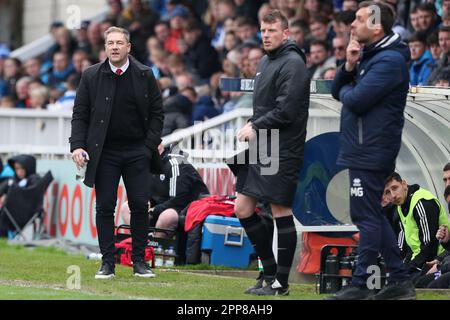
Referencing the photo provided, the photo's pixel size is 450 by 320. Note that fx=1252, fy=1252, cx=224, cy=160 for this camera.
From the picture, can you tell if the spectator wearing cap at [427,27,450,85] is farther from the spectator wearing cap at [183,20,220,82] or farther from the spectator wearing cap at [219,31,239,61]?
the spectator wearing cap at [183,20,220,82]

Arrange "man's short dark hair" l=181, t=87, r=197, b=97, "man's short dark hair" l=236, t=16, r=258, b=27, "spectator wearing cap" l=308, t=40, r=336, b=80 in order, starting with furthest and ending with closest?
"man's short dark hair" l=236, t=16, r=258, b=27 < "man's short dark hair" l=181, t=87, r=197, b=97 < "spectator wearing cap" l=308, t=40, r=336, b=80

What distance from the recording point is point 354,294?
916 cm

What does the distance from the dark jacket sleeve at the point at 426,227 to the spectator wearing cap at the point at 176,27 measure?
10.6 meters

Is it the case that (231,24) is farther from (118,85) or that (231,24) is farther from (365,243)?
(365,243)

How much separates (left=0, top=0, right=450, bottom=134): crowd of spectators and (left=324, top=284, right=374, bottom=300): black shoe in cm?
531

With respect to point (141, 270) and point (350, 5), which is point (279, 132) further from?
point (350, 5)

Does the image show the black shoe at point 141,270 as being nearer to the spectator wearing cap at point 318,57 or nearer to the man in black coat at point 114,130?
the man in black coat at point 114,130

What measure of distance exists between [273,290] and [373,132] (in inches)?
63.0

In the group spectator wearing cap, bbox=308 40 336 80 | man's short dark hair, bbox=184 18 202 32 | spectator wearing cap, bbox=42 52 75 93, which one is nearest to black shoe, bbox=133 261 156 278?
spectator wearing cap, bbox=308 40 336 80

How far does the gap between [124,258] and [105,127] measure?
94.5 inches

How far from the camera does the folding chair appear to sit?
17.6 m

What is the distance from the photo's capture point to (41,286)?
10734mm

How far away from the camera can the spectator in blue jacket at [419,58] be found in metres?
15.2

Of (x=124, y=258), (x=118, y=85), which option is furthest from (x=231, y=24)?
(x=118, y=85)
